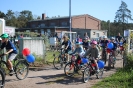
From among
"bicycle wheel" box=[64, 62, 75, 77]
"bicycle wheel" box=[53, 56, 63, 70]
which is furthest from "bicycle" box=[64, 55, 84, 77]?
"bicycle wheel" box=[53, 56, 63, 70]

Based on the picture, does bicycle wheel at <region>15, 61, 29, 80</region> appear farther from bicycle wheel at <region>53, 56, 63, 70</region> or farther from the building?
the building

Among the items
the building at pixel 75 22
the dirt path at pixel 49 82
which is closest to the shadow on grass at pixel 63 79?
the dirt path at pixel 49 82

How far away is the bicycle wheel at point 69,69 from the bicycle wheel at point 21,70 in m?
1.86

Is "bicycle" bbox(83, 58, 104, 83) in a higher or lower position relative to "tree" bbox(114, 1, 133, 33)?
lower

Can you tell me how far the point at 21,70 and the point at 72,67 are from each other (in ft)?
7.81

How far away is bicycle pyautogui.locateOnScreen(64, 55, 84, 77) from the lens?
9344mm

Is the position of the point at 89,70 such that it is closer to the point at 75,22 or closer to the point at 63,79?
the point at 63,79

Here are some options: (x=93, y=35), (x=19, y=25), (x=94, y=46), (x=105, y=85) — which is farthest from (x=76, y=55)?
(x=19, y=25)

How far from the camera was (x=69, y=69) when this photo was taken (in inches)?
372

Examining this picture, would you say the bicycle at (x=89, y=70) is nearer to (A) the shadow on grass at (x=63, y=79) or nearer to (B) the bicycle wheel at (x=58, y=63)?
(A) the shadow on grass at (x=63, y=79)

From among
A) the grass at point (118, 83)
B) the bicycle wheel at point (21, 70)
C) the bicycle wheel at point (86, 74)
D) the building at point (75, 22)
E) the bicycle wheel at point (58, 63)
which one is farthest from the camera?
the building at point (75, 22)

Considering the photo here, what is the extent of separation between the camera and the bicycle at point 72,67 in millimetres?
9344

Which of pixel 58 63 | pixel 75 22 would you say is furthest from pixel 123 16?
pixel 58 63

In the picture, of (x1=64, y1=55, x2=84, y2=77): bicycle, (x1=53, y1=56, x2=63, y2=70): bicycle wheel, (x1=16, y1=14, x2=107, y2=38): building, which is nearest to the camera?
(x1=64, y1=55, x2=84, y2=77): bicycle
